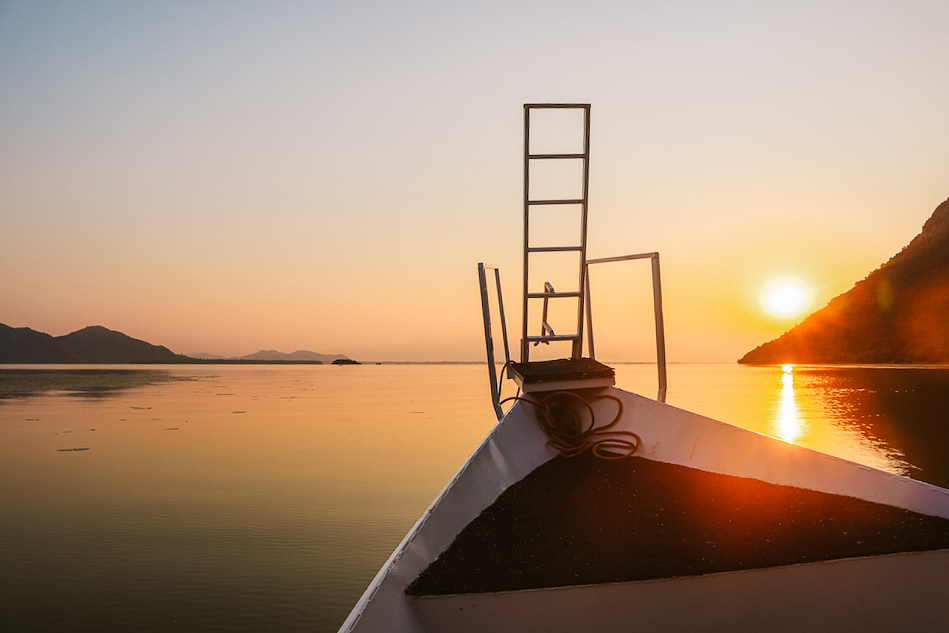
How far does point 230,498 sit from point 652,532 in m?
4.54

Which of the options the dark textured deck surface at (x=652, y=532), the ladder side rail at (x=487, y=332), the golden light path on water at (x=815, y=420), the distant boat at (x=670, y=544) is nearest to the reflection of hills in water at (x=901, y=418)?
the golden light path on water at (x=815, y=420)

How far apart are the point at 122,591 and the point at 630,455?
301cm

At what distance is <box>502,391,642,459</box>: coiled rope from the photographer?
10.7ft

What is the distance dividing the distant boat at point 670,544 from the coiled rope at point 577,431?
0.08 feet

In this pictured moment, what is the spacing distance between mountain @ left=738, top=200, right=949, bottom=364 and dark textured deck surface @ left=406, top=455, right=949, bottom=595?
53.5 metres

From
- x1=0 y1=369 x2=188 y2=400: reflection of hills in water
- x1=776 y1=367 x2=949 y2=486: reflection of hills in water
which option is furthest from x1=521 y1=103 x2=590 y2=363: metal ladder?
x1=0 y1=369 x2=188 y2=400: reflection of hills in water

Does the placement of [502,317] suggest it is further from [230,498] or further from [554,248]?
[230,498]

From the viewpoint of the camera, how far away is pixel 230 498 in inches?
215

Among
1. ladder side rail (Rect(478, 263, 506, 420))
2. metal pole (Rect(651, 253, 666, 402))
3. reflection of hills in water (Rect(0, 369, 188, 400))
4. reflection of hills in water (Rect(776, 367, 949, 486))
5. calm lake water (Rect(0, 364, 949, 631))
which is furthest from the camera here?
reflection of hills in water (Rect(0, 369, 188, 400))

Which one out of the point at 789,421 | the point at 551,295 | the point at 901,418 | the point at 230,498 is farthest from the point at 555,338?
the point at 901,418

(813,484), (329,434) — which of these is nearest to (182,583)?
(813,484)

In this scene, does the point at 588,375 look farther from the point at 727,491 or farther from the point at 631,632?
the point at 631,632

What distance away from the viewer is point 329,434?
955cm

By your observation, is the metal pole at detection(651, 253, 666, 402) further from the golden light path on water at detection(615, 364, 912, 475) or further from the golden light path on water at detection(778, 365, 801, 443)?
the golden light path on water at detection(778, 365, 801, 443)
